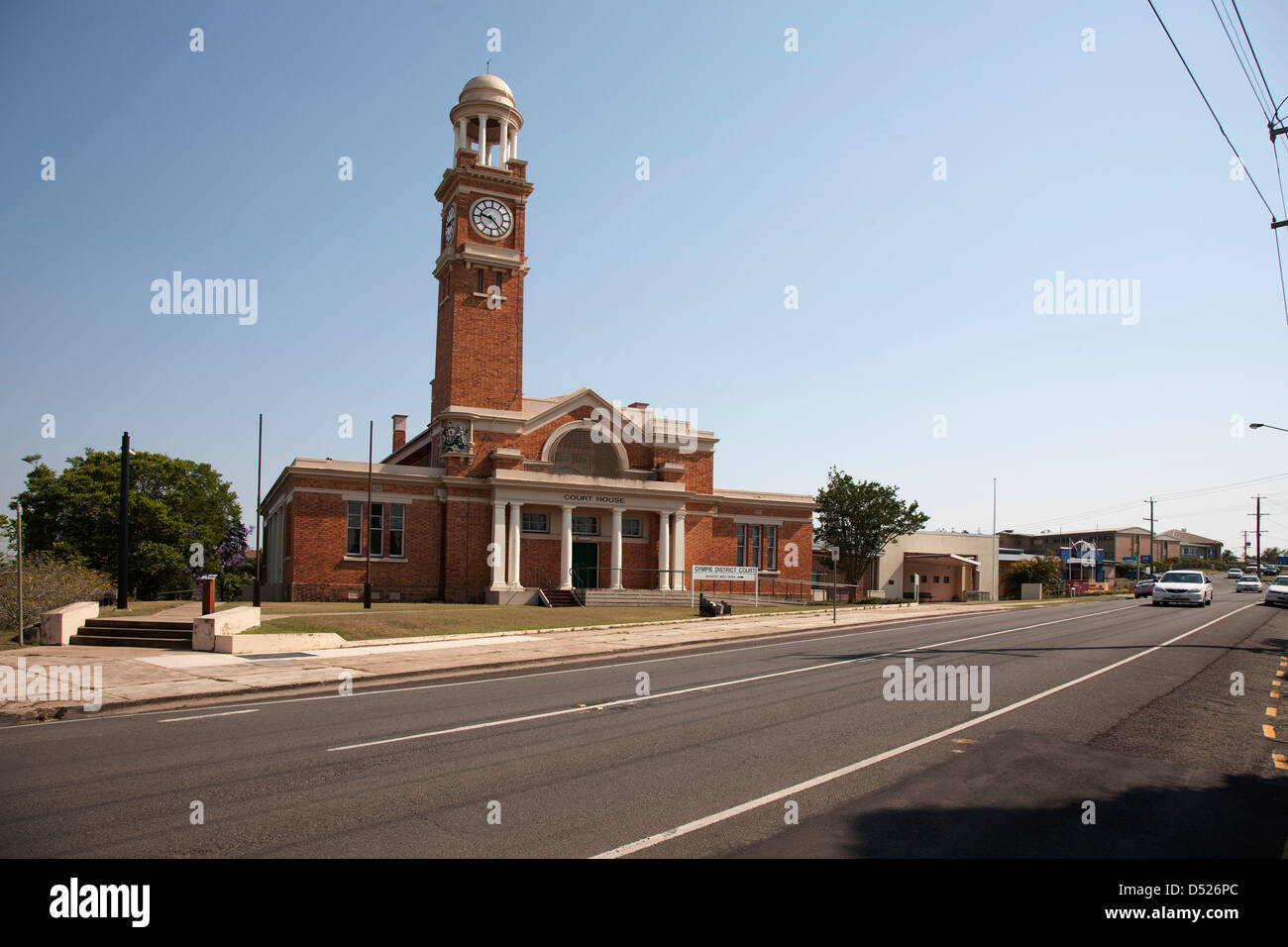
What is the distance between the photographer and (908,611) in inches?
1421

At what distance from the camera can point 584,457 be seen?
133 ft

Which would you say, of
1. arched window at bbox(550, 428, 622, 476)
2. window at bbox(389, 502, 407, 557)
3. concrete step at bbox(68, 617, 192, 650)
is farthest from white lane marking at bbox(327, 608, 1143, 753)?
window at bbox(389, 502, 407, 557)

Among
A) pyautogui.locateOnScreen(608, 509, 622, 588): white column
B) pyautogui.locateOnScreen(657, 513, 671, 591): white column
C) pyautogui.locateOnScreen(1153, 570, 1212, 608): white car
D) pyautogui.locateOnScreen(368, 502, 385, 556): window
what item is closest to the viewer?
pyautogui.locateOnScreen(368, 502, 385, 556): window

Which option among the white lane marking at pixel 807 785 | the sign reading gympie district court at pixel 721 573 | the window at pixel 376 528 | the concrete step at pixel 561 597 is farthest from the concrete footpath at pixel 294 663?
the window at pixel 376 528

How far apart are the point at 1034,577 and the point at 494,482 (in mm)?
42594

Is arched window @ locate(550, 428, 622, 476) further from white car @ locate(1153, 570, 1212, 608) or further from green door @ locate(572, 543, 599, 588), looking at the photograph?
white car @ locate(1153, 570, 1212, 608)

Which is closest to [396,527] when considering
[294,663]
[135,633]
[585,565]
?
[585,565]

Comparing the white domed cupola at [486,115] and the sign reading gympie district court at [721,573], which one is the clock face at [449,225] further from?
the sign reading gympie district court at [721,573]

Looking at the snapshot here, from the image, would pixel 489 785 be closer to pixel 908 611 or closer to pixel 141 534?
pixel 908 611

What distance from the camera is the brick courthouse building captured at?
3562 cm

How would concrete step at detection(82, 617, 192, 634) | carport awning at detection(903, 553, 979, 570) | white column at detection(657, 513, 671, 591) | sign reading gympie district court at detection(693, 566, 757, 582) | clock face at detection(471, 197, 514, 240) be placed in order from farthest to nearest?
carport awning at detection(903, 553, 979, 570) < white column at detection(657, 513, 671, 591) < clock face at detection(471, 197, 514, 240) < sign reading gympie district court at detection(693, 566, 757, 582) < concrete step at detection(82, 617, 192, 634)

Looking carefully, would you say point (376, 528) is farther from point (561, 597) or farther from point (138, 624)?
point (138, 624)

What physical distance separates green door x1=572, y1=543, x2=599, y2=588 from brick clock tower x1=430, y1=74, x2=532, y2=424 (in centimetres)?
753
